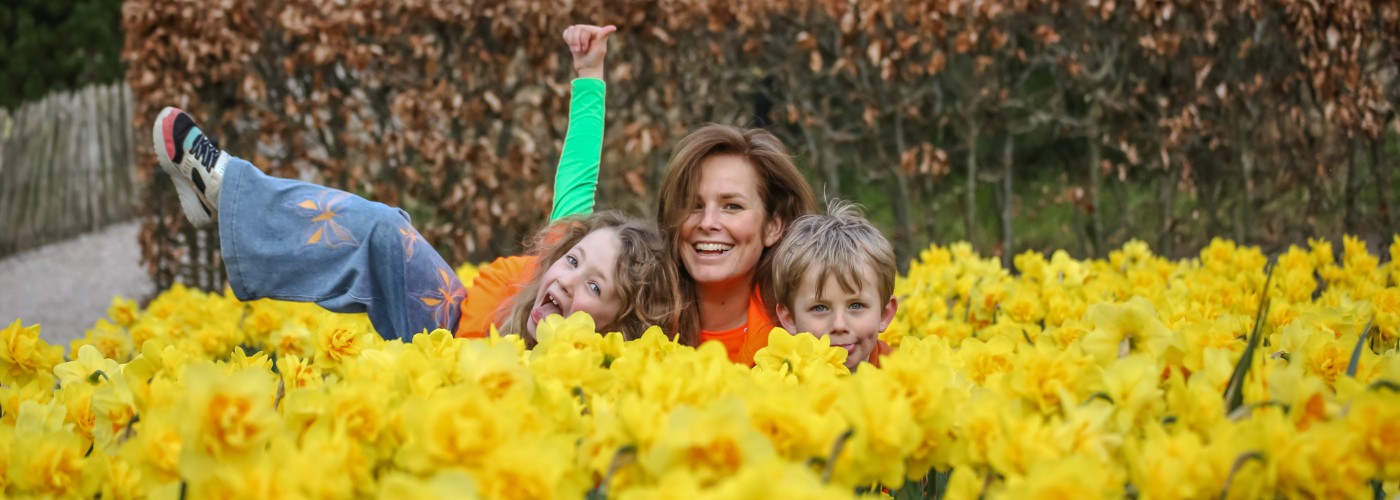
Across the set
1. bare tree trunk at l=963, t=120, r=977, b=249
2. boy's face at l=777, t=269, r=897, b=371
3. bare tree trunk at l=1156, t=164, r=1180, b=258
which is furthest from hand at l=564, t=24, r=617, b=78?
bare tree trunk at l=1156, t=164, r=1180, b=258

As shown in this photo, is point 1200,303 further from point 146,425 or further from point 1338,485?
point 146,425

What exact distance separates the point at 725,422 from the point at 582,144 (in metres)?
2.89

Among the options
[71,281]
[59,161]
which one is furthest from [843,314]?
[59,161]

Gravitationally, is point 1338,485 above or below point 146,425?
above

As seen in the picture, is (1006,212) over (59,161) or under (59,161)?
over

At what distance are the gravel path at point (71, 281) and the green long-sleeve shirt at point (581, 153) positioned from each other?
3.93m

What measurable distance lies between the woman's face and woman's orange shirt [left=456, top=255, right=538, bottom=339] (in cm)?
Result: 54

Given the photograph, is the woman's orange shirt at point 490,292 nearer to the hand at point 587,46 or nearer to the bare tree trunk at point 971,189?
the hand at point 587,46

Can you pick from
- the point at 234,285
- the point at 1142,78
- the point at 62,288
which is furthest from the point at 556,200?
the point at 62,288

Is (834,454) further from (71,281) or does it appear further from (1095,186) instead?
(71,281)

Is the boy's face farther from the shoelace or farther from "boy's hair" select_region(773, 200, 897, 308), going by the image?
the shoelace

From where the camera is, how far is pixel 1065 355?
144 cm

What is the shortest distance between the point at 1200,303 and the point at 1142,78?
8.77ft

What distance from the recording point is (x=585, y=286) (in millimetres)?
2855
